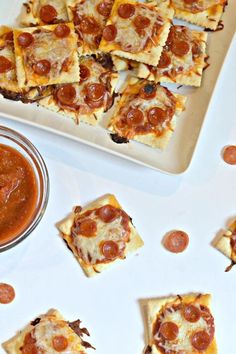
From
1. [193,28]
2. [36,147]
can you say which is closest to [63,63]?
[36,147]

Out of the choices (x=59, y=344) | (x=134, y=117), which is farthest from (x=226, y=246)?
(x=59, y=344)

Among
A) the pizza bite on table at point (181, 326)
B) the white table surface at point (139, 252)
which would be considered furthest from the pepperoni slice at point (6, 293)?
the pizza bite on table at point (181, 326)

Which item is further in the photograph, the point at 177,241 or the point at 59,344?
the point at 177,241

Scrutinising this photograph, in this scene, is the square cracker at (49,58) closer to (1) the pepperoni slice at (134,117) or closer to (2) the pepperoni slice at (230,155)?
(1) the pepperoni slice at (134,117)

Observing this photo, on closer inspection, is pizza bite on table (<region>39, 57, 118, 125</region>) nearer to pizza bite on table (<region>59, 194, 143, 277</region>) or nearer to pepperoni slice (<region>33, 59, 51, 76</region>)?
pepperoni slice (<region>33, 59, 51, 76</region>)

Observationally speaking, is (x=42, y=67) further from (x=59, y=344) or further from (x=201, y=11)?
(x=59, y=344)

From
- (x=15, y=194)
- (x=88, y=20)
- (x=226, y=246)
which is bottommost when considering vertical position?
(x=15, y=194)
